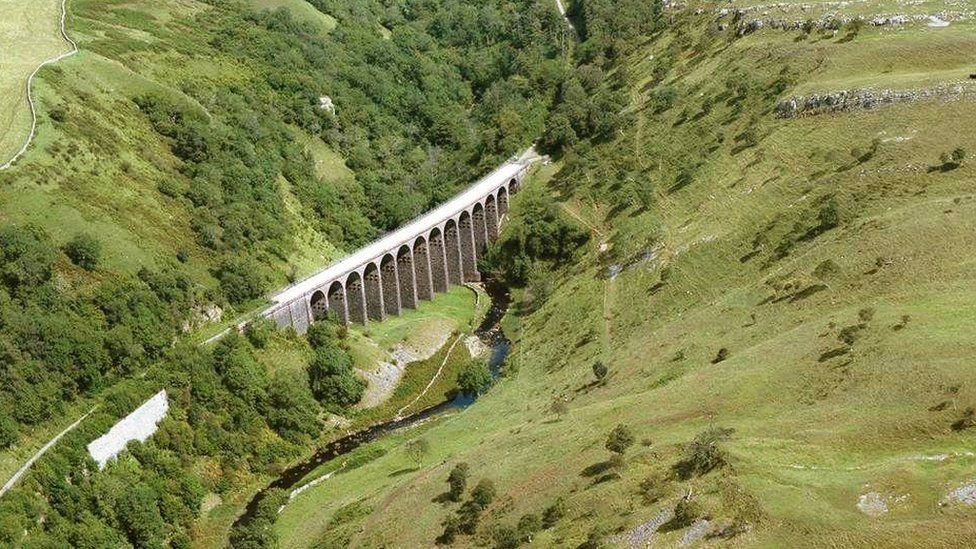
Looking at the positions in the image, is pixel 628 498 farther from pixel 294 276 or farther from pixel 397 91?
pixel 397 91

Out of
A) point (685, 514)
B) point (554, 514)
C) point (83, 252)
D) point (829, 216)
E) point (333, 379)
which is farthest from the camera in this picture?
point (333, 379)

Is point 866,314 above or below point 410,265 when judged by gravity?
above

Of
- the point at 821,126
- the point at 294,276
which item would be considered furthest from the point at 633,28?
the point at 294,276

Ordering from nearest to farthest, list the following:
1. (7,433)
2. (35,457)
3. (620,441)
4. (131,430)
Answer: (620,441), (7,433), (35,457), (131,430)

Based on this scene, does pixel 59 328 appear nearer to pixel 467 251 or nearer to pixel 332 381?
pixel 332 381

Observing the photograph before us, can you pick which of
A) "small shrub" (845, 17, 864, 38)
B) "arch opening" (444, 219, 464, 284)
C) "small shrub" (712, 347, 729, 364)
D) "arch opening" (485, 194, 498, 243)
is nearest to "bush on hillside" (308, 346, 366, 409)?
"arch opening" (444, 219, 464, 284)

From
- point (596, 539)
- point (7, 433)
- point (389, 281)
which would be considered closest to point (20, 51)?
point (389, 281)
